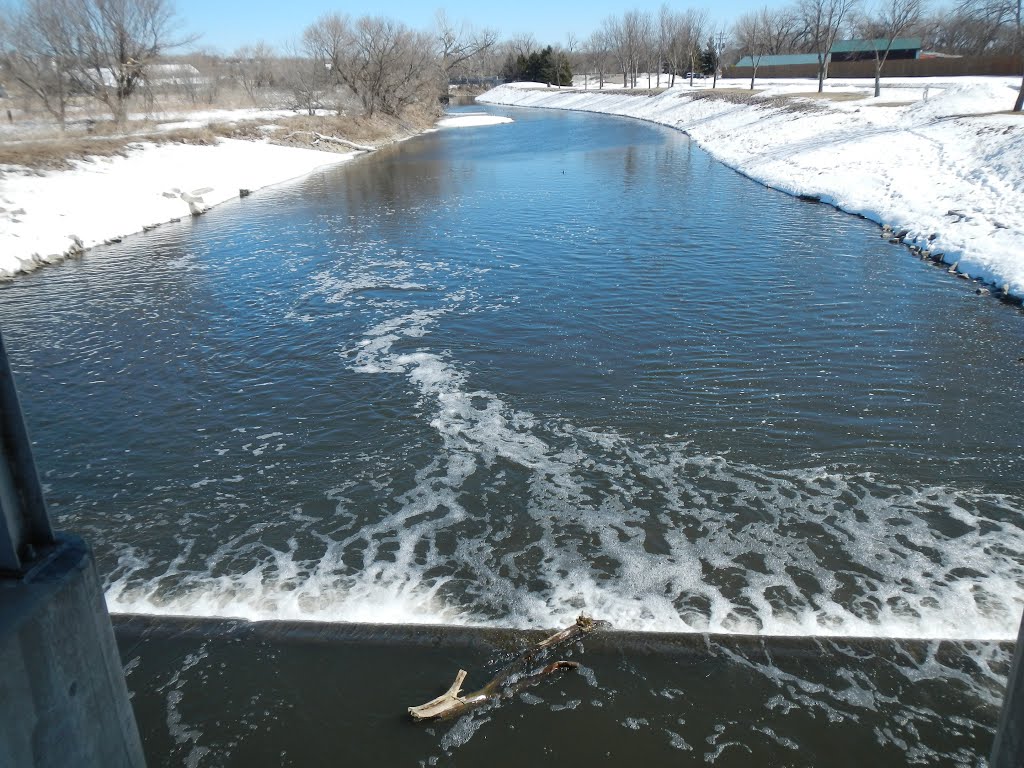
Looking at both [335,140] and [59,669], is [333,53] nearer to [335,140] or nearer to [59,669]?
[335,140]

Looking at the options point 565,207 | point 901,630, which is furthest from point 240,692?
point 565,207

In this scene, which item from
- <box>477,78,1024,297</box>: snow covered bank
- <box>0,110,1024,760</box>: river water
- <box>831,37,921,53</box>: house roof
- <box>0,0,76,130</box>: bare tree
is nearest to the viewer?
<box>0,110,1024,760</box>: river water

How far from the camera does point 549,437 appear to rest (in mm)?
9297

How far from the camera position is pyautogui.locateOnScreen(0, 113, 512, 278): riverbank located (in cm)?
2064

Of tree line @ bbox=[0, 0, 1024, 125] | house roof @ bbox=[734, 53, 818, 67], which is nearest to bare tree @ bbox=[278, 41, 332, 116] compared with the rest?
tree line @ bbox=[0, 0, 1024, 125]

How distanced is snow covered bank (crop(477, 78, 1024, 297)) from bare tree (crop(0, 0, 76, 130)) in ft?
135

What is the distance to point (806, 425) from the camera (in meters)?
9.26

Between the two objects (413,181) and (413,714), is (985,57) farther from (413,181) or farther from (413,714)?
(413,714)

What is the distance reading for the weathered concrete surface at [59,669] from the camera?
2152mm

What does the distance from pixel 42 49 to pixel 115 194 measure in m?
25.3

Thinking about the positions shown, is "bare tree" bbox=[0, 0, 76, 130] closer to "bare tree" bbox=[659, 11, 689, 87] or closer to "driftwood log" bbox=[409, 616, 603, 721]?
"driftwood log" bbox=[409, 616, 603, 721]

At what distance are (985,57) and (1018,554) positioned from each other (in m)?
70.2

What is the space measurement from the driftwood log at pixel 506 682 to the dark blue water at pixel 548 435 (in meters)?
0.23

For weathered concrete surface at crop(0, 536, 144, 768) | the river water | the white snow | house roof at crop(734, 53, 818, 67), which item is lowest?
the river water
